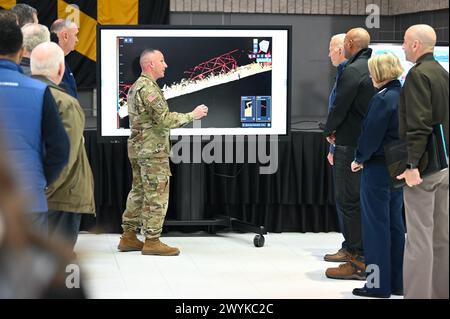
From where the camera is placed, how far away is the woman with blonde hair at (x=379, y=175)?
182 inches

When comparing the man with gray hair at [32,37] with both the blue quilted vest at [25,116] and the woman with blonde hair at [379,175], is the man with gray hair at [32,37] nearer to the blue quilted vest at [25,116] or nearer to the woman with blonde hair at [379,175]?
the blue quilted vest at [25,116]

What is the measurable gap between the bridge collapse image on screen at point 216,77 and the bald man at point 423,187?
9.39 feet

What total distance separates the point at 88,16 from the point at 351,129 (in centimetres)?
385

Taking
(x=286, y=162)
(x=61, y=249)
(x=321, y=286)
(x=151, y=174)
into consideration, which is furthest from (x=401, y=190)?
(x=61, y=249)

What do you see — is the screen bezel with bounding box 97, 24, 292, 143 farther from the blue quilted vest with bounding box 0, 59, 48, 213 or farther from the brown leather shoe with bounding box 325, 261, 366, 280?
the blue quilted vest with bounding box 0, 59, 48, 213

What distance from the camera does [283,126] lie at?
6969mm

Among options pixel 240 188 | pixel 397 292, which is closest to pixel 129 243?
pixel 240 188

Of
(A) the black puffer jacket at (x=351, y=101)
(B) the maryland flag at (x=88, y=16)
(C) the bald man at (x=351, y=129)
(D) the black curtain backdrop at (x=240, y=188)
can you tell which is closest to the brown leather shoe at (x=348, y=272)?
(C) the bald man at (x=351, y=129)

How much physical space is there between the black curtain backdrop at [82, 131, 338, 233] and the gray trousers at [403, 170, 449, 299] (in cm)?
307

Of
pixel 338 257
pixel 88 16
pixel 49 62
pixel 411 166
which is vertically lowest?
pixel 338 257

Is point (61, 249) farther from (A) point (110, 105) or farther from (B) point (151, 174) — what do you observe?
(A) point (110, 105)

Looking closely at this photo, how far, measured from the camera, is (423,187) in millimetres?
4051

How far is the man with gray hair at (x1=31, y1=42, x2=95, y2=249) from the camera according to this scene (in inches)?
153

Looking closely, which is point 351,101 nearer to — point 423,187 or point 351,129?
point 351,129
